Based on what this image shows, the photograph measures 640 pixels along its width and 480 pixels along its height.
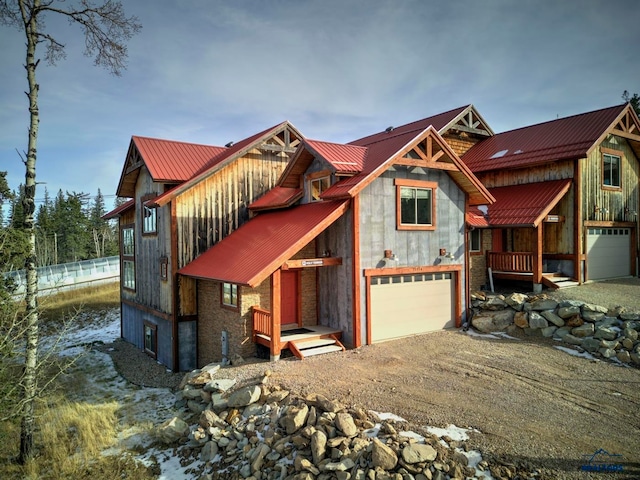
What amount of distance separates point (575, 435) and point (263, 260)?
8.60m

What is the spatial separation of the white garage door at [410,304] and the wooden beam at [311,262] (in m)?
1.49

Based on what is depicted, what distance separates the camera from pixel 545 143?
806 inches

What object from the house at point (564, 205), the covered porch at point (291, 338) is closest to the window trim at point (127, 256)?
the covered porch at point (291, 338)

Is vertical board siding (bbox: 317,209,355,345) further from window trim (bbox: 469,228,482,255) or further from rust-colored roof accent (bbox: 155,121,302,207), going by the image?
window trim (bbox: 469,228,482,255)

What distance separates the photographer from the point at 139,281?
802 inches

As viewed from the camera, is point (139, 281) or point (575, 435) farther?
point (139, 281)

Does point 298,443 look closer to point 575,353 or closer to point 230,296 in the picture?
point 230,296

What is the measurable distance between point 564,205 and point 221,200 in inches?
586

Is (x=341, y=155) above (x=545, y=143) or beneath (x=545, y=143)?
beneath

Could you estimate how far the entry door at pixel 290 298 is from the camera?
1527 centimetres

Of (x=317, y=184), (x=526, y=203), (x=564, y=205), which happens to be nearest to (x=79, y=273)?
(x=317, y=184)

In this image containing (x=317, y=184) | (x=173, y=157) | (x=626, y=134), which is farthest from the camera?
(x=626, y=134)

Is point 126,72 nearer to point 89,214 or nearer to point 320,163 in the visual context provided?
point 320,163

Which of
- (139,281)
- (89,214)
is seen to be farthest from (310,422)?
(89,214)
